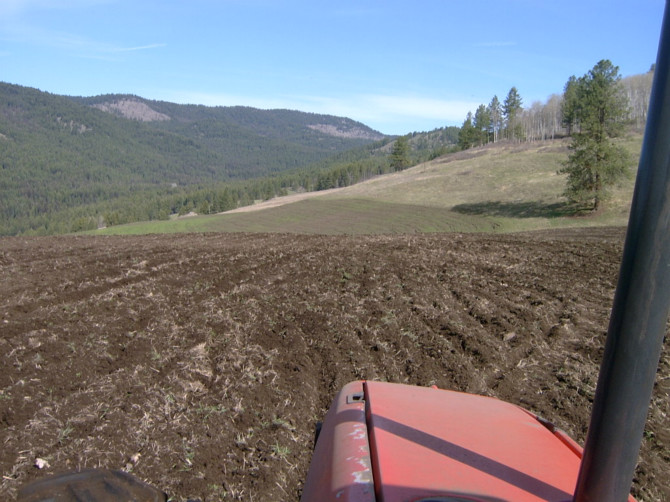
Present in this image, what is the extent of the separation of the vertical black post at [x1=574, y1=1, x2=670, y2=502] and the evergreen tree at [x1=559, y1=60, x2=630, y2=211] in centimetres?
3339

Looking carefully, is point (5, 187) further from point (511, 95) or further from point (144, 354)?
point (144, 354)

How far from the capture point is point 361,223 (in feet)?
125

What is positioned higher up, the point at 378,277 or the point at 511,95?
the point at 511,95

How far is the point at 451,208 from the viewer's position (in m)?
43.3

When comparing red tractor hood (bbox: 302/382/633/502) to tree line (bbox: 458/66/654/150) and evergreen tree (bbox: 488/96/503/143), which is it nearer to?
tree line (bbox: 458/66/654/150)

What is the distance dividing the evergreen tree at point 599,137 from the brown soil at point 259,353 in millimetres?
22786

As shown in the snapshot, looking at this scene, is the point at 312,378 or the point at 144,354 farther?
the point at 144,354

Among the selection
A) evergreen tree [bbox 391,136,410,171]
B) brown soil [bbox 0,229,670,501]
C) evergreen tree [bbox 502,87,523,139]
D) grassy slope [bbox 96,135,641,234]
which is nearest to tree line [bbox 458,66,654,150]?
evergreen tree [bbox 502,87,523,139]

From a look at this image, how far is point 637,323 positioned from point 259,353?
5.18m

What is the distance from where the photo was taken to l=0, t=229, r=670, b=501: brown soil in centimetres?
412

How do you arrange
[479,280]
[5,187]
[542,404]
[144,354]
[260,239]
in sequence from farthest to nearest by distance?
[5,187] → [260,239] → [479,280] → [144,354] → [542,404]

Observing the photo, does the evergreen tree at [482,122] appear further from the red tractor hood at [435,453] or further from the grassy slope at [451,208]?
the red tractor hood at [435,453]

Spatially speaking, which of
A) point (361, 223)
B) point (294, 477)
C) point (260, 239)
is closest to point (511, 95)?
point (361, 223)

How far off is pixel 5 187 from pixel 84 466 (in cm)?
23727
